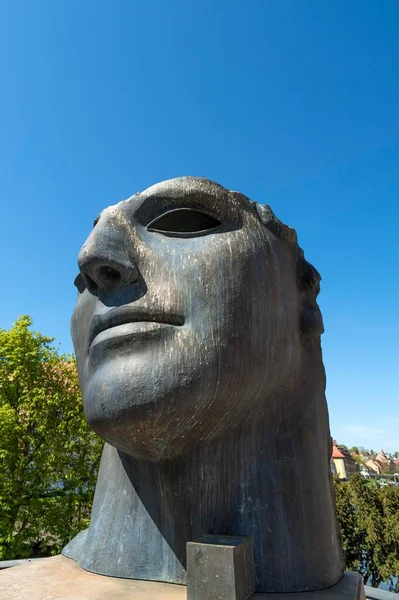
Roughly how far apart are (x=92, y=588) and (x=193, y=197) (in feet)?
7.68

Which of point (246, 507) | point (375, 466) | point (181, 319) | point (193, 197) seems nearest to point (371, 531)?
point (246, 507)

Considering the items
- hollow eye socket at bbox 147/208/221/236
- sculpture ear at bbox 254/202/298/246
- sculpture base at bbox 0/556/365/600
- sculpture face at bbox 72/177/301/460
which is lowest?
sculpture base at bbox 0/556/365/600

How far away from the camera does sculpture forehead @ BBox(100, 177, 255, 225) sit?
2.72 m

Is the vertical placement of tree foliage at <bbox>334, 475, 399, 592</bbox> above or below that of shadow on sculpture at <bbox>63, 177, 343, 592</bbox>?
below

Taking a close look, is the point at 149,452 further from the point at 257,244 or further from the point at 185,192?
the point at 185,192

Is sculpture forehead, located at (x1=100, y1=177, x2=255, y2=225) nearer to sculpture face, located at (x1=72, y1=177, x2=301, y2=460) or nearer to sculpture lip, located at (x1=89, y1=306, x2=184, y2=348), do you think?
sculpture face, located at (x1=72, y1=177, x2=301, y2=460)

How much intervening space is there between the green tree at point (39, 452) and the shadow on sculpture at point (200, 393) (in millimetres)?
10561

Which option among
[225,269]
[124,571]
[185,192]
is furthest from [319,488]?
[185,192]

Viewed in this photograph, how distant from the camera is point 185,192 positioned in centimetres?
272

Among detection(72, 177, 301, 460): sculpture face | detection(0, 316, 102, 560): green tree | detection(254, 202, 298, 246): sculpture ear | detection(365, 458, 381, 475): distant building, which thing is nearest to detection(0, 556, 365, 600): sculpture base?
detection(72, 177, 301, 460): sculpture face

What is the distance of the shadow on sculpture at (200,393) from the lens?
7.73ft

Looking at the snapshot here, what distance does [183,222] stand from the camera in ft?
9.25

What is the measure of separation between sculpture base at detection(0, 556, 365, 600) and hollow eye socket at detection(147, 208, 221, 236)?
2062 millimetres

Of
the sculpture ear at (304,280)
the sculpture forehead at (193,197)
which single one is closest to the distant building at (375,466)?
the sculpture ear at (304,280)
